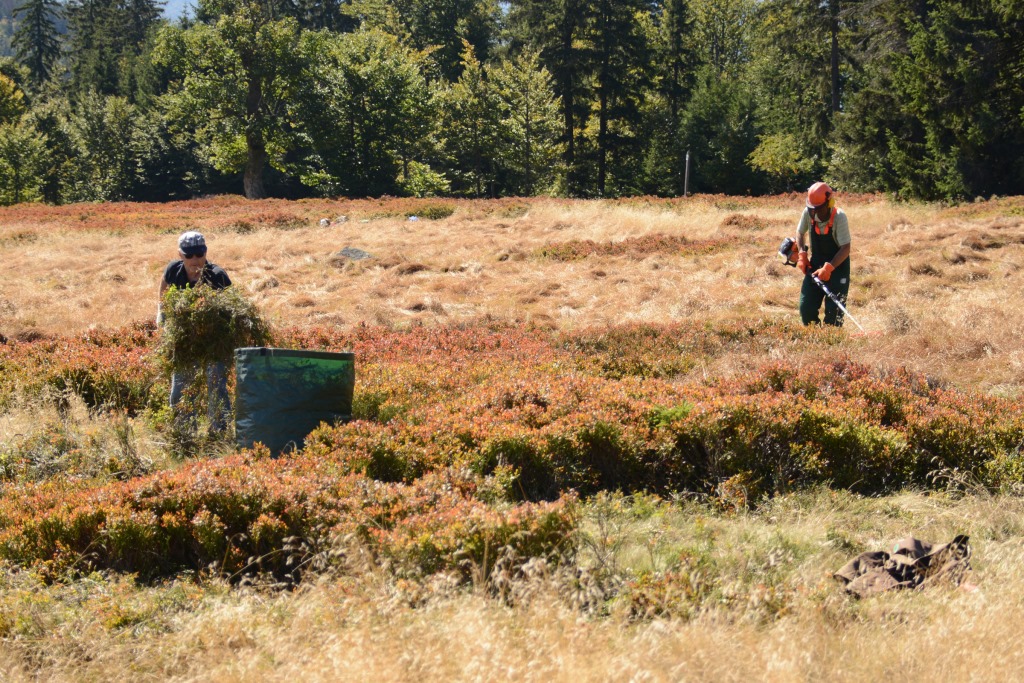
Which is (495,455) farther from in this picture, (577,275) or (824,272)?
(577,275)

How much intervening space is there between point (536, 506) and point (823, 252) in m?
6.64

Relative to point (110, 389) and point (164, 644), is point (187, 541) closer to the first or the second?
point (164, 644)

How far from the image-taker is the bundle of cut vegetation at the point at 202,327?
6574 millimetres

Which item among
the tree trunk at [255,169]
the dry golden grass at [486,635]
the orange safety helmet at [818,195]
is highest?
the tree trunk at [255,169]

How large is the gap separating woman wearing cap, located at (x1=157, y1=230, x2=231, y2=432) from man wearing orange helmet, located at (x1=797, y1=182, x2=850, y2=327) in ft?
20.4

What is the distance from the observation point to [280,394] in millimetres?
6086

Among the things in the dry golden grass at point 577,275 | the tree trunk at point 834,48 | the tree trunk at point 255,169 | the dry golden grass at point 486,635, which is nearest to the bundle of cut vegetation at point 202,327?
the dry golden grass at point 486,635

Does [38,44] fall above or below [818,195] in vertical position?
above

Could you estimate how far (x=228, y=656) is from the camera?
327 centimetres

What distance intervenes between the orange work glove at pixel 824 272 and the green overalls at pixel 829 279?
11.7 inches

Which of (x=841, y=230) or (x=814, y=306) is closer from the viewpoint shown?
(x=841, y=230)

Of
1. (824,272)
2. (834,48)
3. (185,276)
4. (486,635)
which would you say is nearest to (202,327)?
(185,276)

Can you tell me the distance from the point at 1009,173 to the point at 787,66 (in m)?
19.4

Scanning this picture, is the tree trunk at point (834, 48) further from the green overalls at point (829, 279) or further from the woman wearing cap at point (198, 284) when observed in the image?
the woman wearing cap at point (198, 284)
